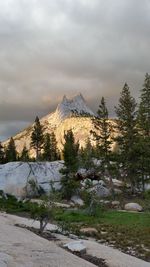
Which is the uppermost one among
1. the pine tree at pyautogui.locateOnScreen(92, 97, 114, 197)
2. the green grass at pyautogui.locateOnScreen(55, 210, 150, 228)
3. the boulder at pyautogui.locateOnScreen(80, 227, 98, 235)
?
the pine tree at pyautogui.locateOnScreen(92, 97, 114, 197)

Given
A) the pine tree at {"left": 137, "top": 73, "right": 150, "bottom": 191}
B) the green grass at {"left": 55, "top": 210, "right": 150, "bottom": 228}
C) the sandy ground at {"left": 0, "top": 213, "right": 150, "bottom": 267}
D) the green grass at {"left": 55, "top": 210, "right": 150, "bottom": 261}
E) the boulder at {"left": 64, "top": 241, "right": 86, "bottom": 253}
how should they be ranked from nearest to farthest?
the sandy ground at {"left": 0, "top": 213, "right": 150, "bottom": 267} → the boulder at {"left": 64, "top": 241, "right": 86, "bottom": 253} → the green grass at {"left": 55, "top": 210, "right": 150, "bottom": 261} → the green grass at {"left": 55, "top": 210, "right": 150, "bottom": 228} → the pine tree at {"left": 137, "top": 73, "right": 150, "bottom": 191}

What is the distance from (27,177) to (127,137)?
1749 centimetres

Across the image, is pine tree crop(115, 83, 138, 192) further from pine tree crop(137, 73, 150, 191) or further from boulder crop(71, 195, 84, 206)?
boulder crop(71, 195, 84, 206)

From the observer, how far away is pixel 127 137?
69250 millimetres

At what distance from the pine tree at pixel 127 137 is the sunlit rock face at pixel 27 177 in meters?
10.3

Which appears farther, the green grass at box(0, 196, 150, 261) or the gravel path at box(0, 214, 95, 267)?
the green grass at box(0, 196, 150, 261)

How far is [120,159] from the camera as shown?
68250 mm

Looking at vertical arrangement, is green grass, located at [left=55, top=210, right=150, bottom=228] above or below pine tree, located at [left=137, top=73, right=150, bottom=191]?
below

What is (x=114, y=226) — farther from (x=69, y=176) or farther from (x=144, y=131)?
(x=144, y=131)

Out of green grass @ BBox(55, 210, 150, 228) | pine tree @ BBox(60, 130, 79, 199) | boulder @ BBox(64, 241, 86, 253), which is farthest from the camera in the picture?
pine tree @ BBox(60, 130, 79, 199)

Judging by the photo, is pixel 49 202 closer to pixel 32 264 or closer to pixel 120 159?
pixel 32 264

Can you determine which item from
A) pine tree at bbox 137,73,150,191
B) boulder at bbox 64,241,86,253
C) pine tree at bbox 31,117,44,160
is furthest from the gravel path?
pine tree at bbox 31,117,44,160

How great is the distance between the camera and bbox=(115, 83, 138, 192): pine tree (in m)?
68.1

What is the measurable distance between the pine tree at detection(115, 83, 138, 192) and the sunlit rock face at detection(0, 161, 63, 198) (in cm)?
1032
